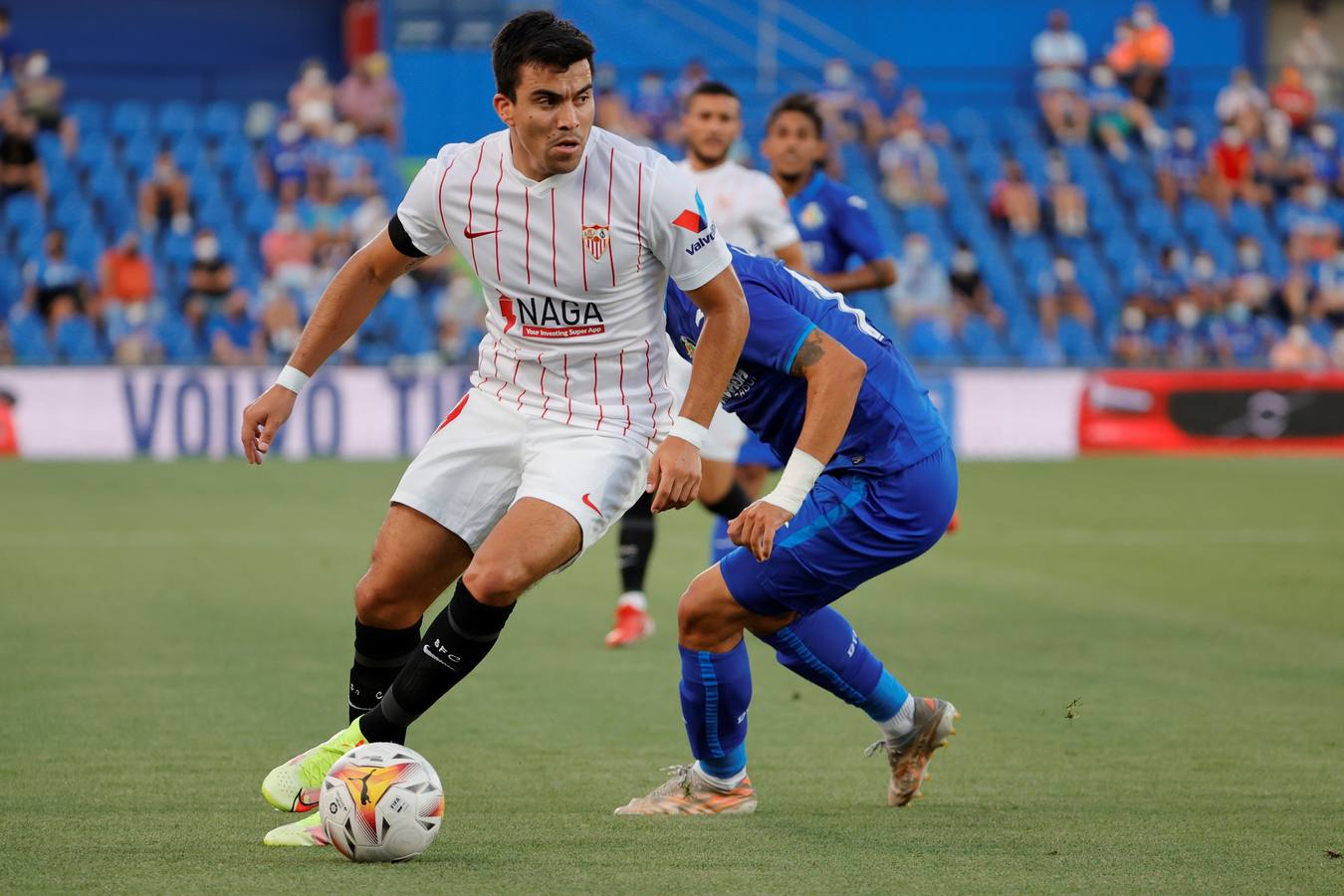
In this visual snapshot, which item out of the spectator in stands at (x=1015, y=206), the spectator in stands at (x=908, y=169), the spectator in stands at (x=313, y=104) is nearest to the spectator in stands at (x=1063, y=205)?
the spectator in stands at (x=1015, y=206)

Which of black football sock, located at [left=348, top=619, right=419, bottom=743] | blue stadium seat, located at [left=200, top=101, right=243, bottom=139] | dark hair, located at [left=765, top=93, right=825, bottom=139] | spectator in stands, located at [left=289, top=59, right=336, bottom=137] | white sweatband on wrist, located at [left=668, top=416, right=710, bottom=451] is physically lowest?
black football sock, located at [left=348, top=619, right=419, bottom=743]

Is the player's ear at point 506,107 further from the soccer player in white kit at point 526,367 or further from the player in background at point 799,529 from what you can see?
the player in background at point 799,529

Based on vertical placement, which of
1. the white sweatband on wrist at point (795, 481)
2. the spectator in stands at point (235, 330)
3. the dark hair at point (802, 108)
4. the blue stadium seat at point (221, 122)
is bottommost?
the spectator in stands at point (235, 330)

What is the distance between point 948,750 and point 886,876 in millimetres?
1850

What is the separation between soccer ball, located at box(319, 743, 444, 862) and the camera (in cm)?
450

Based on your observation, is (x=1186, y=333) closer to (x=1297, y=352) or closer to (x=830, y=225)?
(x=1297, y=352)

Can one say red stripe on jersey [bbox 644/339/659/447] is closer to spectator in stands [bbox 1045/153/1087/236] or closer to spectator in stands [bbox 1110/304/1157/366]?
spectator in stands [bbox 1110/304/1157/366]

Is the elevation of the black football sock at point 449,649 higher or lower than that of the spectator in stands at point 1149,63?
lower

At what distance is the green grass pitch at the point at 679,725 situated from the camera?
4504mm

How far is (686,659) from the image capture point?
521 centimetres

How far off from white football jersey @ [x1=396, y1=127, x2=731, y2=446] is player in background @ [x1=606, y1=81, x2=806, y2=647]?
3222 millimetres

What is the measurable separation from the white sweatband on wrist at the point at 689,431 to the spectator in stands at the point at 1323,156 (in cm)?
2356

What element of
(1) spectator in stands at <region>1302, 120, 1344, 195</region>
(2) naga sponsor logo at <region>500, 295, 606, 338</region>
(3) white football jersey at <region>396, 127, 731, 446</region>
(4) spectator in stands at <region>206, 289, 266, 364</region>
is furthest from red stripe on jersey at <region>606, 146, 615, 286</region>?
(1) spectator in stands at <region>1302, 120, 1344, 195</region>

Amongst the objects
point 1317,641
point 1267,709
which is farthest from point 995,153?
point 1267,709
